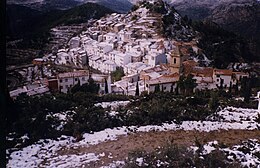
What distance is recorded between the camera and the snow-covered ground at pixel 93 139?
2928mm

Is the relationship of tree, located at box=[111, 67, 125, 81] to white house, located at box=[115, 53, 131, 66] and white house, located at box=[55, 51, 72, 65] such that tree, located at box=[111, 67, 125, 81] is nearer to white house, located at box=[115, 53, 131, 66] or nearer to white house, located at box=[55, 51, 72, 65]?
white house, located at box=[115, 53, 131, 66]

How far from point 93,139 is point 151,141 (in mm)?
645

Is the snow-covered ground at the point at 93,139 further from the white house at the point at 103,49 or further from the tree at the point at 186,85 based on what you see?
the white house at the point at 103,49

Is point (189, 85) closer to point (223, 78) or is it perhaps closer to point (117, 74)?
point (223, 78)

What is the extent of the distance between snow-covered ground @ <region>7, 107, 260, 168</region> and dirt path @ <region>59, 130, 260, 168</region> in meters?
0.10

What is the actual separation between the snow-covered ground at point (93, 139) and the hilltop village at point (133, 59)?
2.04 m

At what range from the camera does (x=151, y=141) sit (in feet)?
11.3

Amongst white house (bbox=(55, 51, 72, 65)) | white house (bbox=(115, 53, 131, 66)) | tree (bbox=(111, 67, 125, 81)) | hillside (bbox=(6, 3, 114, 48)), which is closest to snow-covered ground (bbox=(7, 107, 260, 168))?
tree (bbox=(111, 67, 125, 81))

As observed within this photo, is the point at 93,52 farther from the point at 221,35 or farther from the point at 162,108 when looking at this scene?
the point at 162,108

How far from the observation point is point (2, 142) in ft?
2.58

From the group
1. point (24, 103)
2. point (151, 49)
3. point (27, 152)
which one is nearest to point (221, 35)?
point (151, 49)

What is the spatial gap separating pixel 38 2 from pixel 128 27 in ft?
12.8

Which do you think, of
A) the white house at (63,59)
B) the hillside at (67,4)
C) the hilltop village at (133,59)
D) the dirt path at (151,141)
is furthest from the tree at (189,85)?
the hillside at (67,4)

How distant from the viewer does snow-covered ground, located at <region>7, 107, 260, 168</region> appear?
2928mm
